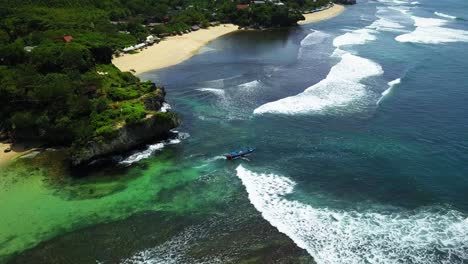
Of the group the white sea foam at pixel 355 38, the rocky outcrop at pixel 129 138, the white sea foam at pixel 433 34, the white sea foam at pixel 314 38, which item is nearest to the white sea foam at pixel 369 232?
the rocky outcrop at pixel 129 138

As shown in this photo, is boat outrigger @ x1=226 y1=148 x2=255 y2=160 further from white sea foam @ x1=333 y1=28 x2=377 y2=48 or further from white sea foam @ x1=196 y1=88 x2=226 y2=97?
white sea foam @ x1=333 y1=28 x2=377 y2=48

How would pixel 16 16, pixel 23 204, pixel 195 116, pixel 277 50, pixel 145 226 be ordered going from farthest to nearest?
1. pixel 277 50
2. pixel 16 16
3. pixel 195 116
4. pixel 23 204
5. pixel 145 226

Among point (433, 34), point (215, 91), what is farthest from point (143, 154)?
point (433, 34)

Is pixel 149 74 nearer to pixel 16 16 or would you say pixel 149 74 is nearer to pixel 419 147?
pixel 16 16

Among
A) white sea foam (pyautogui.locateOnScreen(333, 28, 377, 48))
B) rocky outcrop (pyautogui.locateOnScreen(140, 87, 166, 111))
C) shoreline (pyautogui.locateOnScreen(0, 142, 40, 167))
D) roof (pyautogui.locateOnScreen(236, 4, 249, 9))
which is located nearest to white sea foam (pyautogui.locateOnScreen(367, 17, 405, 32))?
white sea foam (pyautogui.locateOnScreen(333, 28, 377, 48))

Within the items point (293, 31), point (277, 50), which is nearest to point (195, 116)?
point (277, 50)

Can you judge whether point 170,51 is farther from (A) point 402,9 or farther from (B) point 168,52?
(A) point 402,9
